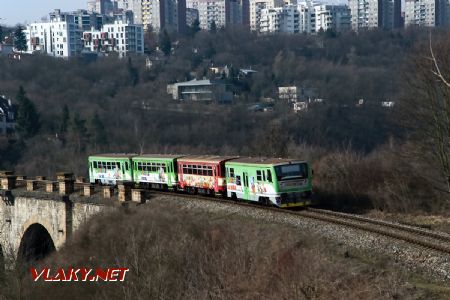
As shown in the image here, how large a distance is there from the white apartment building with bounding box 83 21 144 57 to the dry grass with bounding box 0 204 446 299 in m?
154

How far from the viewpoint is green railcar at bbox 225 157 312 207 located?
2791 cm

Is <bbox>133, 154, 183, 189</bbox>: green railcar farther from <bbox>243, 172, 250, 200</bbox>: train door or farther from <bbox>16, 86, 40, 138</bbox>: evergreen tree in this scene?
<bbox>16, 86, 40, 138</bbox>: evergreen tree

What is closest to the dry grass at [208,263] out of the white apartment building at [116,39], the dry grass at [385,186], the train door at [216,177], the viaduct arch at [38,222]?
the viaduct arch at [38,222]

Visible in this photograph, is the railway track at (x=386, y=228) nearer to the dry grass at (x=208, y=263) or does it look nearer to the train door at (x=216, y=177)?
the dry grass at (x=208, y=263)

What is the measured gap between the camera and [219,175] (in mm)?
32031

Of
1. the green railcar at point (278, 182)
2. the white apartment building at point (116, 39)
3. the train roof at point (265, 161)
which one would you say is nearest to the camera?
the green railcar at point (278, 182)

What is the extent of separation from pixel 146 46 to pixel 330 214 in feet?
545

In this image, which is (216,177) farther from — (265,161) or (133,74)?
(133,74)

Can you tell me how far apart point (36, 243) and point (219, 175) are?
357 inches

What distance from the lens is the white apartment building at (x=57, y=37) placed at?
174 m

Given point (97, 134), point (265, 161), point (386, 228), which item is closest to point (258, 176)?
point (265, 161)

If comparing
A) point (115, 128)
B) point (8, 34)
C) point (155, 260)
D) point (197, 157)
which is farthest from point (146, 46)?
point (155, 260)

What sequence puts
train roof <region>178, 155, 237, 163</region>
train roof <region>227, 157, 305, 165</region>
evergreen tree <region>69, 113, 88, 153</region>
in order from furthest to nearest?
1. evergreen tree <region>69, 113, 88, 153</region>
2. train roof <region>178, 155, 237, 163</region>
3. train roof <region>227, 157, 305, 165</region>
